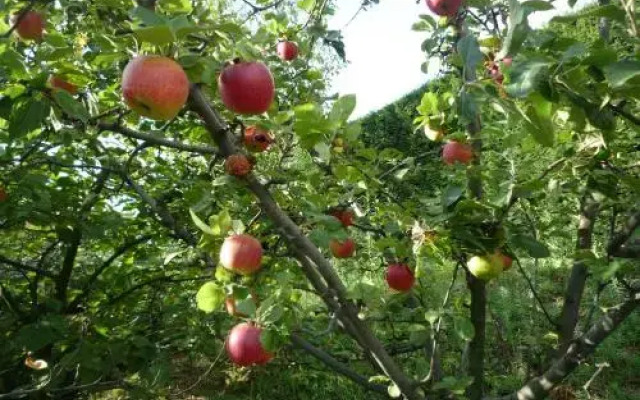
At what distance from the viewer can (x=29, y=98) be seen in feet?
4.52

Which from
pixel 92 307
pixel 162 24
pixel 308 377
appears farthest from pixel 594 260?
pixel 308 377

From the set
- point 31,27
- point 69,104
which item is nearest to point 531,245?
point 69,104

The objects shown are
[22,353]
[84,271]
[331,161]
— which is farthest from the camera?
[84,271]

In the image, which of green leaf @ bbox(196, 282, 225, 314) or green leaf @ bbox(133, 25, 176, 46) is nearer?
green leaf @ bbox(133, 25, 176, 46)

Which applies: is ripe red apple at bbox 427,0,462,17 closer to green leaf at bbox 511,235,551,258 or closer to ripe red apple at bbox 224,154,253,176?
green leaf at bbox 511,235,551,258

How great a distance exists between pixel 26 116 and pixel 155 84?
1.49 ft

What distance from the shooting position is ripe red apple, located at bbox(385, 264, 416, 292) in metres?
2.07

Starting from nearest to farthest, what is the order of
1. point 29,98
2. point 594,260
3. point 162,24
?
point 162,24 < point 29,98 < point 594,260

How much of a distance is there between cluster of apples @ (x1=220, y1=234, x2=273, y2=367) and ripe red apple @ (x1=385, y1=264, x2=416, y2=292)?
2.16 ft

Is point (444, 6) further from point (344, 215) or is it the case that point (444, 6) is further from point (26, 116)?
point (26, 116)

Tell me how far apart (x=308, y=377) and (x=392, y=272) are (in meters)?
2.10

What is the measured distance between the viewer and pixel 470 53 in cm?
100

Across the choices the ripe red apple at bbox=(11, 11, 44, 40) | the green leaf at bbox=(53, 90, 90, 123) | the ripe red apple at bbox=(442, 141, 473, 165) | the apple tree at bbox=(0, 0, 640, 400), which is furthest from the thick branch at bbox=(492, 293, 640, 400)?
the ripe red apple at bbox=(11, 11, 44, 40)

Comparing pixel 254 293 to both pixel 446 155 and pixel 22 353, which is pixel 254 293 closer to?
pixel 446 155
